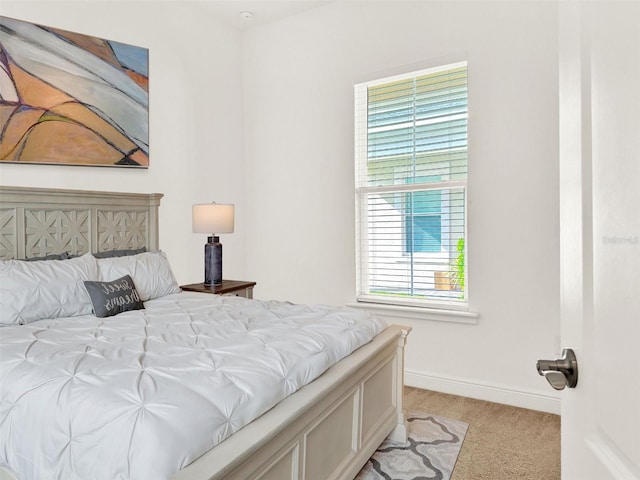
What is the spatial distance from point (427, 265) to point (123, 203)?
7.55 feet

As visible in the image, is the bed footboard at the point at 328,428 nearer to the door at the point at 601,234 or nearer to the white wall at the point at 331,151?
the door at the point at 601,234

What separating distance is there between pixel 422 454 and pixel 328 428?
0.87 meters

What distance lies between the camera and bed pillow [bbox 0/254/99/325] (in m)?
2.12

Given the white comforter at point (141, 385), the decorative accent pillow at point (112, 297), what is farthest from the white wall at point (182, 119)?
the white comforter at point (141, 385)

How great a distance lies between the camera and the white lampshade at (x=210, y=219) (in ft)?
11.0

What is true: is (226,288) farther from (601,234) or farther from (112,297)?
(601,234)

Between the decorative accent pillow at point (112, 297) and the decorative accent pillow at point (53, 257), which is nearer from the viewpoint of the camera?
the decorative accent pillow at point (112, 297)

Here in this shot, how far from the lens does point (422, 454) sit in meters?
2.24

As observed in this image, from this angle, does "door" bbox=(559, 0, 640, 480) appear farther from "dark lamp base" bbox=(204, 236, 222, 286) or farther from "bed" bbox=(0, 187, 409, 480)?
"dark lamp base" bbox=(204, 236, 222, 286)

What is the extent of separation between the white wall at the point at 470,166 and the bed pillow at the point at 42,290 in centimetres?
188

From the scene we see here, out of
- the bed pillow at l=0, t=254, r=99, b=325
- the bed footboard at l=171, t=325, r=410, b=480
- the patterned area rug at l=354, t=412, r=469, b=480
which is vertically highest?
the bed pillow at l=0, t=254, r=99, b=325

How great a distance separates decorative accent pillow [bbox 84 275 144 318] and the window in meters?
1.79

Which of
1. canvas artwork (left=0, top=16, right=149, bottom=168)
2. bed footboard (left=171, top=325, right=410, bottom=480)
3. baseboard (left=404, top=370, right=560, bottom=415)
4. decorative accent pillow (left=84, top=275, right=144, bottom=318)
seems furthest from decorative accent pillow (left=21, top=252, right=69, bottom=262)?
baseboard (left=404, top=370, right=560, bottom=415)

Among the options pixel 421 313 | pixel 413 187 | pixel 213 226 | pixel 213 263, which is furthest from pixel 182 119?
pixel 421 313
